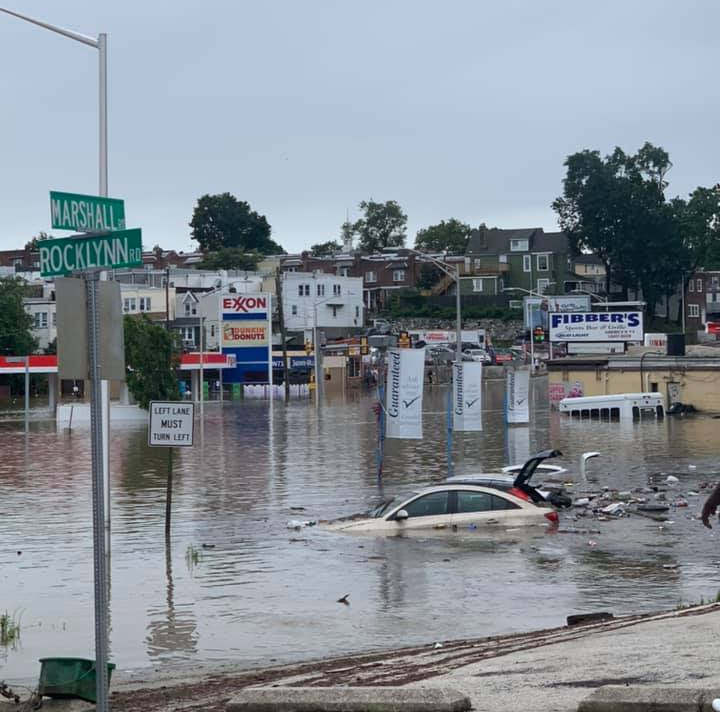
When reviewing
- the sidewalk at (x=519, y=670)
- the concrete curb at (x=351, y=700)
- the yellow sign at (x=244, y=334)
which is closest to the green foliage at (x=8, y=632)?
the sidewalk at (x=519, y=670)

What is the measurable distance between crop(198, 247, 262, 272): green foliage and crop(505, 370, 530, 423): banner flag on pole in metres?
93.3

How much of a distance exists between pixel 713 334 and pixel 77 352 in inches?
4650

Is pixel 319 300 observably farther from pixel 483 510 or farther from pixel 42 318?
pixel 483 510

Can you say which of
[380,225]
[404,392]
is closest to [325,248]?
[380,225]

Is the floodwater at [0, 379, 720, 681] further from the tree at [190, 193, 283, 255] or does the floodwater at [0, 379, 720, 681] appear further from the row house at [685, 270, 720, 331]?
the tree at [190, 193, 283, 255]

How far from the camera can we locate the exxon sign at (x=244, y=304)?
104 m

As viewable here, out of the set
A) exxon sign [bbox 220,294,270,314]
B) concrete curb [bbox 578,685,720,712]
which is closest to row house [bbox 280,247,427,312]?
exxon sign [bbox 220,294,270,314]

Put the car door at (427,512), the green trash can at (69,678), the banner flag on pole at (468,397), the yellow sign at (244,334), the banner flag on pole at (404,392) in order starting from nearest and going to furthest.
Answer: the green trash can at (69,678) < the car door at (427,512) < the banner flag on pole at (404,392) < the banner flag on pole at (468,397) < the yellow sign at (244,334)

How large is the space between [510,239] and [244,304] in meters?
51.0

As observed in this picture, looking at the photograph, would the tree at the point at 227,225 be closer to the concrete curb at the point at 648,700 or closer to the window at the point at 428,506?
the window at the point at 428,506

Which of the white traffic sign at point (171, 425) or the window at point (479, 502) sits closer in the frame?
the white traffic sign at point (171, 425)

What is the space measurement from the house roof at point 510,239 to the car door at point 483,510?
122 m

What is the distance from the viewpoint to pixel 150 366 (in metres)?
68.1

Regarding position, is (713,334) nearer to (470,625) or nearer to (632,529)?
(632,529)
